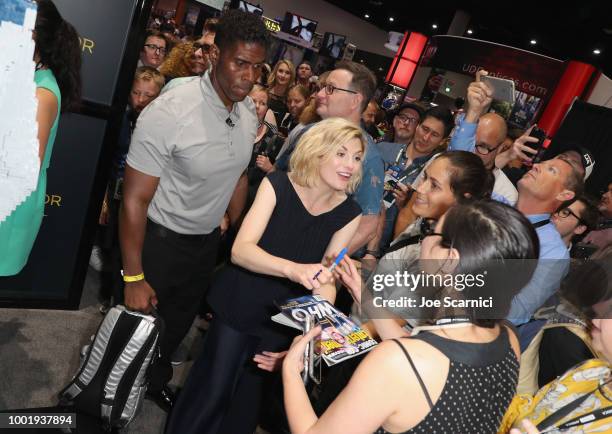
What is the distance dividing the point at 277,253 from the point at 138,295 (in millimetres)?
652

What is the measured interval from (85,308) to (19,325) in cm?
43

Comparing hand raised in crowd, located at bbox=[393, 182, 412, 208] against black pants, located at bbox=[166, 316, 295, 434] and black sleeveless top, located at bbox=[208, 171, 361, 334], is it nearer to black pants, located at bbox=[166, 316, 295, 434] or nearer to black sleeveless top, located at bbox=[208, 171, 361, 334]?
black sleeveless top, located at bbox=[208, 171, 361, 334]

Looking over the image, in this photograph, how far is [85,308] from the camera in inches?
124

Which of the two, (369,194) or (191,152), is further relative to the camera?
(369,194)

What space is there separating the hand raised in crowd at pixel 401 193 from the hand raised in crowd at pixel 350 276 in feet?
5.56

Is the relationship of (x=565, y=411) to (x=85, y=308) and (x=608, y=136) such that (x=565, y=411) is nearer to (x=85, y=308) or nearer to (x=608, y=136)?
(x=85, y=308)

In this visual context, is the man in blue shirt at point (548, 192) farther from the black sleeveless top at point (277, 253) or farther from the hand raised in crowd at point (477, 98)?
the black sleeveless top at point (277, 253)

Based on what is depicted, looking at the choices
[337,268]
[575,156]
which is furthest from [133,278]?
[575,156]

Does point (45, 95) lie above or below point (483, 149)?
below

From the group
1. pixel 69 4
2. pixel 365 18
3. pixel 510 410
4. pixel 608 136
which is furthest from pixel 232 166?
pixel 365 18

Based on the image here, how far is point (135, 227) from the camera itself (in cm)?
198

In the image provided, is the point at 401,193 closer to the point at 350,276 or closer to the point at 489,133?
the point at 489,133

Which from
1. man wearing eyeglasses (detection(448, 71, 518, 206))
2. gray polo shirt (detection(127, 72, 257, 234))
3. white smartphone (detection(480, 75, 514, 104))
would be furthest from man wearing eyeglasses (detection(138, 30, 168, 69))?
white smartphone (detection(480, 75, 514, 104))

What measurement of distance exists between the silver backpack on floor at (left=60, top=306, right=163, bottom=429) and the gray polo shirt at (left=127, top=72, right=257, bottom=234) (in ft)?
1.56
